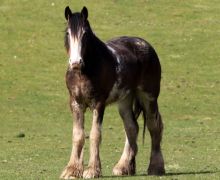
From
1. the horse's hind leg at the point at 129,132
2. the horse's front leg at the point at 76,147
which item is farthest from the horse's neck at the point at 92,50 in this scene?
the horse's hind leg at the point at 129,132

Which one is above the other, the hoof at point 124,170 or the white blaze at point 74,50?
the white blaze at point 74,50

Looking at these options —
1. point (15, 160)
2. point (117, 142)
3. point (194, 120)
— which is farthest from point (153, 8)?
point (15, 160)

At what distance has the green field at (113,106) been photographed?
741 inches

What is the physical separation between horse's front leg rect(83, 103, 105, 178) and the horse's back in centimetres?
97

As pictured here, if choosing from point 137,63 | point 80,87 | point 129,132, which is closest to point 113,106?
point 129,132

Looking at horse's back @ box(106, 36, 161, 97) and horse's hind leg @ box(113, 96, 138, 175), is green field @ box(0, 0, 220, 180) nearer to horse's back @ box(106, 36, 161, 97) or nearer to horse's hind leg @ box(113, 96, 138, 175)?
horse's hind leg @ box(113, 96, 138, 175)

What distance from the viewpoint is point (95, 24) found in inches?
1661

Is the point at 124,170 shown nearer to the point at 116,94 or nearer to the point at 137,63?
the point at 116,94

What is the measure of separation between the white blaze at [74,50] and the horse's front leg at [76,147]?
929 mm

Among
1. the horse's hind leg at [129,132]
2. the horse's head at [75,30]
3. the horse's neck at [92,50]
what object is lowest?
the horse's hind leg at [129,132]

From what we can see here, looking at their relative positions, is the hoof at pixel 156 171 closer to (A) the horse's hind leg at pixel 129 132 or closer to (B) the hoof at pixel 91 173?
(A) the horse's hind leg at pixel 129 132

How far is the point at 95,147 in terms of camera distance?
13023 millimetres

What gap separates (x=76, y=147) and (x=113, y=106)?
14.4 m

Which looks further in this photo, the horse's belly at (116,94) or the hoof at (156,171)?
the hoof at (156,171)
